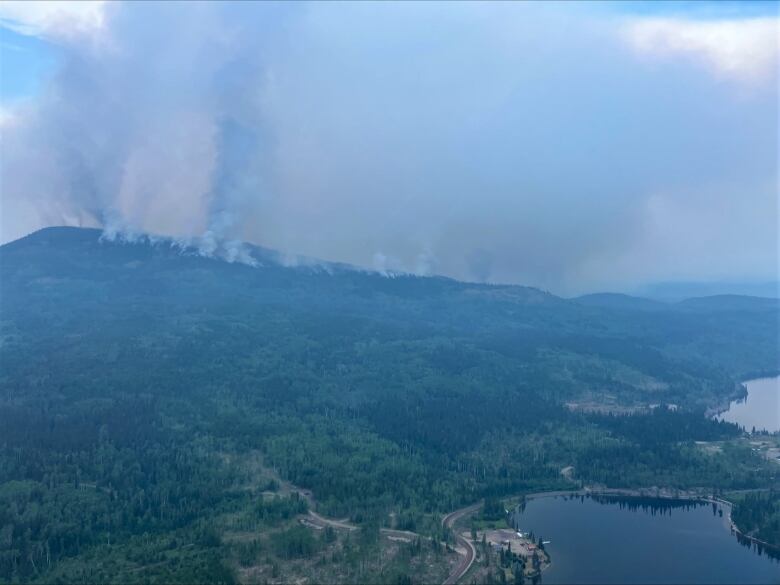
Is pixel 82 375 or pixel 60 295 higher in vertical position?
pixel 60 295

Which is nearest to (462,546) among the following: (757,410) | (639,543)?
(639,543)

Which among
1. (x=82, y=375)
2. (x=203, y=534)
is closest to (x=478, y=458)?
(x=203, y=534)

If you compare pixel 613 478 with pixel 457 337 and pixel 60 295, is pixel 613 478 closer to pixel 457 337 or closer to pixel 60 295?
pixel 457 337

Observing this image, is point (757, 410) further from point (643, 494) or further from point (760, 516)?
point (760, 516)

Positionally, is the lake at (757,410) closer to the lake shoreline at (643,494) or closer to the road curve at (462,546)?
the lake shoreline at (643,494)

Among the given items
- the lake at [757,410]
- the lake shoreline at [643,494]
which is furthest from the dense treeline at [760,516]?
the lake at [757,410]

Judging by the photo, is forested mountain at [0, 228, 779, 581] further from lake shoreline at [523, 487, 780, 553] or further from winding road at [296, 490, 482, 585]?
lake shoreline at [523, 487, 780, 553]

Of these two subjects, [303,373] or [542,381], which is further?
[542,381]
